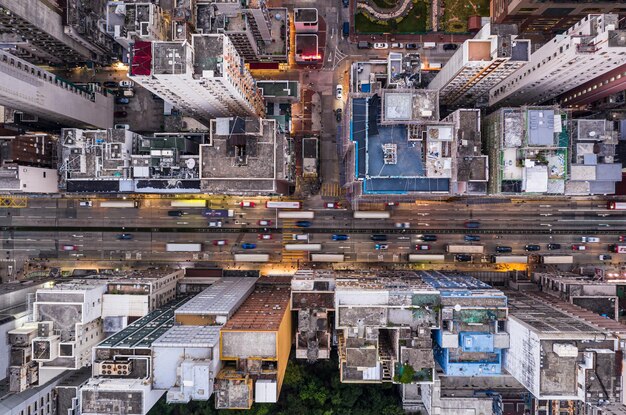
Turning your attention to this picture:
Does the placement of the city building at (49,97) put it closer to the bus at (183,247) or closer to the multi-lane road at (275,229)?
the multi-lane road at (275,229)

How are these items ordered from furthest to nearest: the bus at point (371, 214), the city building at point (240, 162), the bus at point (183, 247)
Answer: the bus at point (183, 247)
the bus at point (371, 214)
the city building at point (240, 162)

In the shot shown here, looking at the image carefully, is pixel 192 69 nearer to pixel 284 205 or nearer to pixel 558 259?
pixel 284 205

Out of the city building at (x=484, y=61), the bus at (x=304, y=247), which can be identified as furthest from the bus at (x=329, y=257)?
the city building at (x=484, y=61)

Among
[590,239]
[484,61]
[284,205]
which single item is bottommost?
[590,239]

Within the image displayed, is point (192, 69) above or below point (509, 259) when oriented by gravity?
above

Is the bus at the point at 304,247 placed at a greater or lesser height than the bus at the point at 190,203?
lesser

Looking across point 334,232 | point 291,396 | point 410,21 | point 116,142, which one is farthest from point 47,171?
point 410,21

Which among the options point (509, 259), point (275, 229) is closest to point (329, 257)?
point (275, 229)
